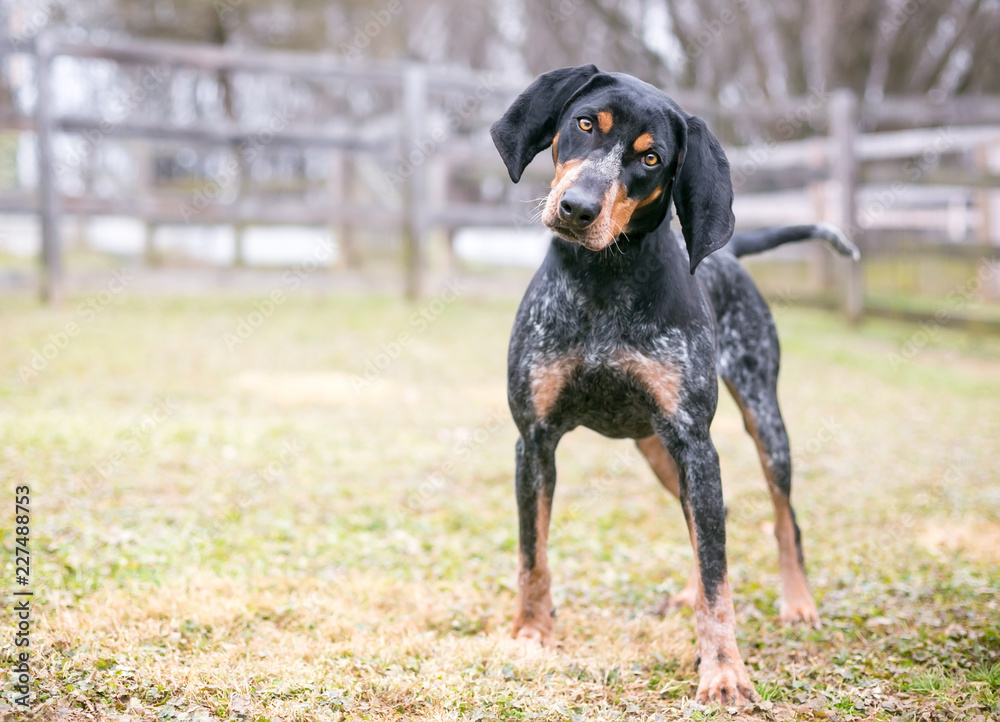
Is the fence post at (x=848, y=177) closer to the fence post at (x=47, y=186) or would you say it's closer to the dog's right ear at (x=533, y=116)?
the fence post at (x=47, y=186)

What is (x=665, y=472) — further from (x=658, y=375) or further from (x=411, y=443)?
(x=411, y=443)

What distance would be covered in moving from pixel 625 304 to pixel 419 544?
1.90 m

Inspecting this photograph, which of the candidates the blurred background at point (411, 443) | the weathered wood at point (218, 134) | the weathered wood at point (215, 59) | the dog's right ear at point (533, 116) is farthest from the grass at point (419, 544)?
the weathered wood at point (215, 59)

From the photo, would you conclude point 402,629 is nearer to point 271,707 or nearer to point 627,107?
point 271,707

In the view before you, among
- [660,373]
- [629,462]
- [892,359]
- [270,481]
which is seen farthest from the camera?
[892,359]

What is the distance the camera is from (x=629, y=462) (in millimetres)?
5746

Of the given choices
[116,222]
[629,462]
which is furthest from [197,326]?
[116,222]

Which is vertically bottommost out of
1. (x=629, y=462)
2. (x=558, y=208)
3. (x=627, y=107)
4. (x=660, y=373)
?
(x=629, y=462)

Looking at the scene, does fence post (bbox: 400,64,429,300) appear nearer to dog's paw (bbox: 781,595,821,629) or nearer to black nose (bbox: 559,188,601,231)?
dog's paw (bbox: 781,595,821,629)

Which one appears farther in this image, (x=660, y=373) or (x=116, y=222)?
(x=116, y=222)

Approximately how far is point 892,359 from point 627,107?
23.4 ft

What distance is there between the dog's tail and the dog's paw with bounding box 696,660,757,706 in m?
1.66

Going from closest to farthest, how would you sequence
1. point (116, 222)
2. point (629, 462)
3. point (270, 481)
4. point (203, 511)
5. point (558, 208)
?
point (558, 208) → point (203, 511) → point (270, 481) → point (629, 462) → point (116, 222)

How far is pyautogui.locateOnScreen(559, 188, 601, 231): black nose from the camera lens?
2.48m
